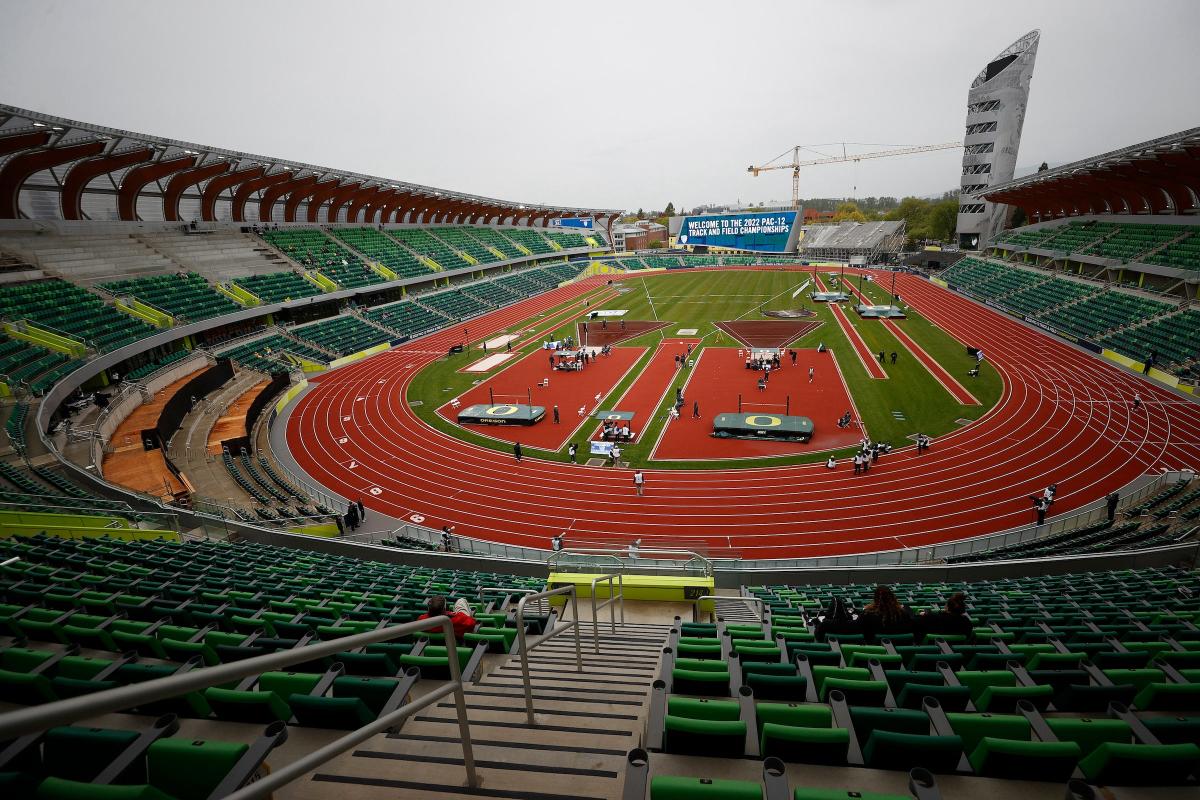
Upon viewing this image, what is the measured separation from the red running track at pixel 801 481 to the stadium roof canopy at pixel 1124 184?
16538 millimetres

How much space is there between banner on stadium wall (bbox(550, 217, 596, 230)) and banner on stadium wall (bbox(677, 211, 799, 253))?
21.0 metres

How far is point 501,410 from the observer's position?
3219 centimetres

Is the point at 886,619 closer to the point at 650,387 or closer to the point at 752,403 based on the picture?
the point at 752,403

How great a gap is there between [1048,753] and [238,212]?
208 feet

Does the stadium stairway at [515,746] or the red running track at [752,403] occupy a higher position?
the stadium stairway at [515,746]

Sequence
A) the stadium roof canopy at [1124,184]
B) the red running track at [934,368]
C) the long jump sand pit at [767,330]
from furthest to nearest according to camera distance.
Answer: the long jump sand pit at [767,330] < the stadium roof canopy at [1124,184] < the red running track at [934,368]

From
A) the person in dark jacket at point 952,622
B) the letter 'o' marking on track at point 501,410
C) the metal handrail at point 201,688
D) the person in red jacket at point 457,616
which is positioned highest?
the metal handrail at point 201,688

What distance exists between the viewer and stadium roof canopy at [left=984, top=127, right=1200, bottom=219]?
3641 centimetres

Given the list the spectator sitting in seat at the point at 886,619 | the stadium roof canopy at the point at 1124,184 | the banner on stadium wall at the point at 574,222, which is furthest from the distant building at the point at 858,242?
the spectator sitting in seat at the point at 886,619

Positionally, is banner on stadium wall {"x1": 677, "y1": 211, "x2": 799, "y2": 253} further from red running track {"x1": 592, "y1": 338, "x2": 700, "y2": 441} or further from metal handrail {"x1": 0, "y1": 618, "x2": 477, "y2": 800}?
metal handrail {"x1": 0, "y1": 618, "x2": 477, "y2": 800}

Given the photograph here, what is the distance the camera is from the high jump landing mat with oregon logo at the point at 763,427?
2725 centimetres

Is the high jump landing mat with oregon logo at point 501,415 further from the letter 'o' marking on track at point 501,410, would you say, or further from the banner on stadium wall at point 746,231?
the banner on stadium wall at point 746,231

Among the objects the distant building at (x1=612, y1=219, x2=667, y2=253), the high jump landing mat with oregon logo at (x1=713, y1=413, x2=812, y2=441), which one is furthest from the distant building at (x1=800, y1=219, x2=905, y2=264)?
the high jump landing mat with oregon logo at (x1=713, y1=413, x2=812, y2=441)

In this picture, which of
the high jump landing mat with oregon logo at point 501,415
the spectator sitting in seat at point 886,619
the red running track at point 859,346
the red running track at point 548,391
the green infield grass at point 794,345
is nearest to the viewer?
the spectator sitting in seat at point 886,619
